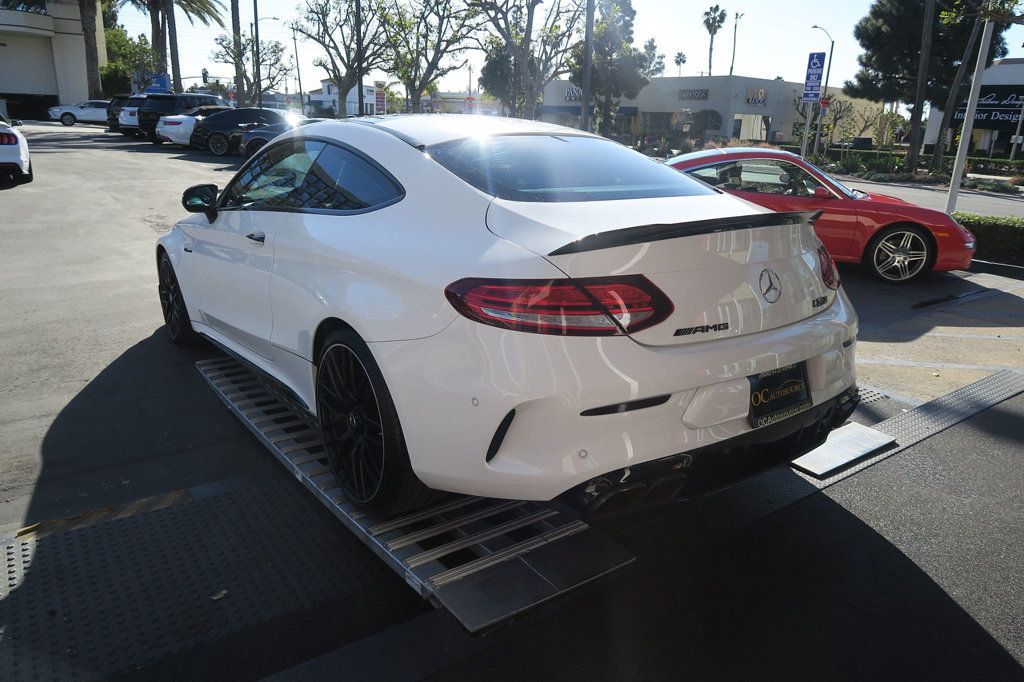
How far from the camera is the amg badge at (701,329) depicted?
8.13 ft

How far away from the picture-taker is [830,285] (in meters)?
3.11

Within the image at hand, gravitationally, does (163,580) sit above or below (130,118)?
below

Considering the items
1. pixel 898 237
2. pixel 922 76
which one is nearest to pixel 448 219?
pixel 898 237

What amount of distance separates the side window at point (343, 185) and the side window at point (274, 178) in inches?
3.5

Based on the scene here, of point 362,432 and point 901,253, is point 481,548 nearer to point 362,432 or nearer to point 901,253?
point 362,432

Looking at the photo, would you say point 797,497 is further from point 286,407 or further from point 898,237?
point 898,237

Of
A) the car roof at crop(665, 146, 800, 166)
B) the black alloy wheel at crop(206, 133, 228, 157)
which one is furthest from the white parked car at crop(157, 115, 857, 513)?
the black alloy wheel at crop(206, 133, 228, 157)

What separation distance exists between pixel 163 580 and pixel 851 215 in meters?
8.12

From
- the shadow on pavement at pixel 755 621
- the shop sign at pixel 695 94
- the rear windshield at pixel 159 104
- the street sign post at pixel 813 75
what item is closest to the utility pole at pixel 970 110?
the shadow on pavement at pixel 755 621

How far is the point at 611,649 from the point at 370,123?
8.19ft

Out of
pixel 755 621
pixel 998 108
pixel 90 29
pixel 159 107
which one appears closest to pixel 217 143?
pixel 159 107

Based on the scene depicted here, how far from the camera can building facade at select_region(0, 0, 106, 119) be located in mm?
47375

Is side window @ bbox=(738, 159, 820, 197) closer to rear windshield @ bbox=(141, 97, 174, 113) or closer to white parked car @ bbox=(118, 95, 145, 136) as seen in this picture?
rear windshield @ bbox=(141, 97, 174, 113)

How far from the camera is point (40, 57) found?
49625 mm
